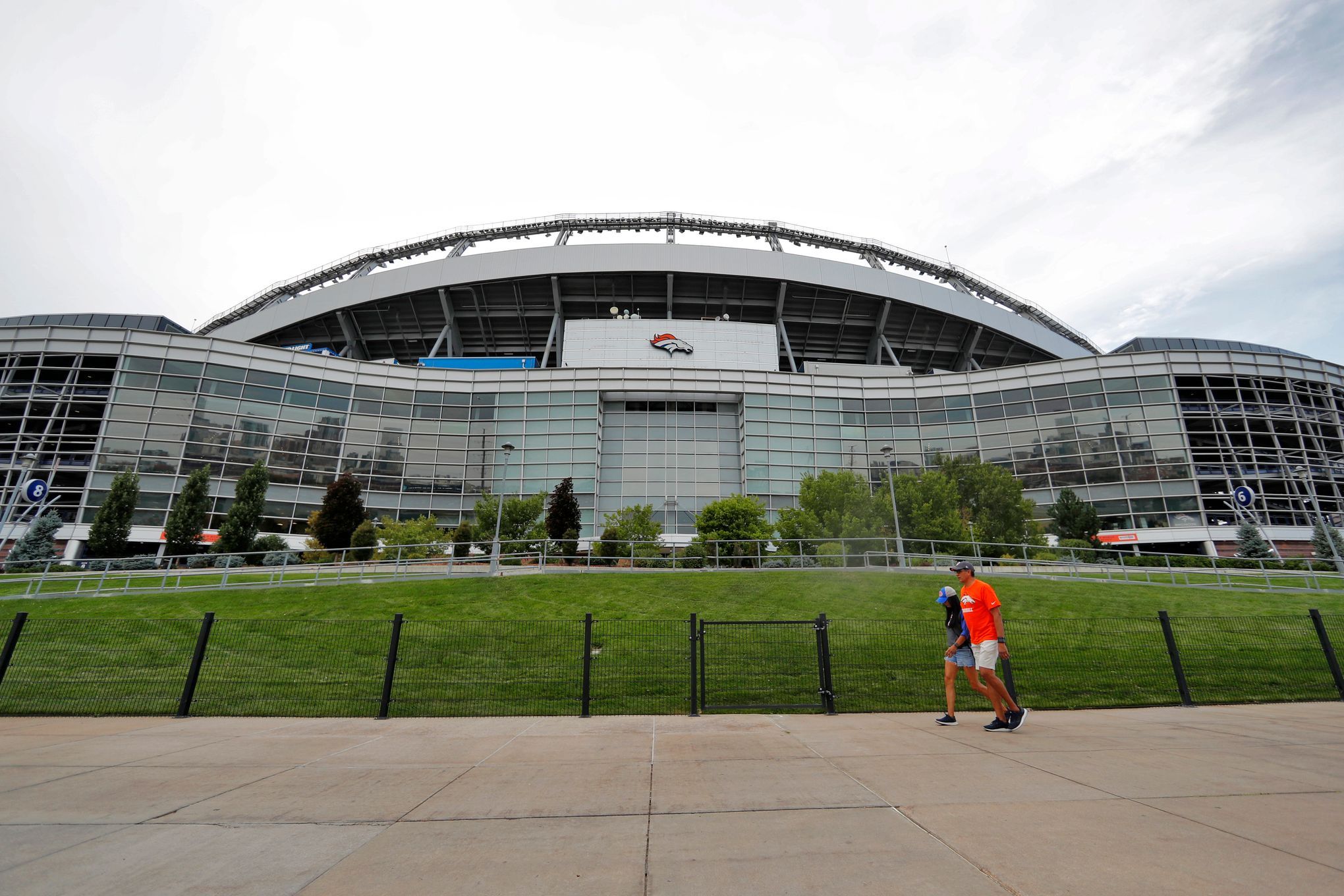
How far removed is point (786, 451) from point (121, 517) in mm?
40531

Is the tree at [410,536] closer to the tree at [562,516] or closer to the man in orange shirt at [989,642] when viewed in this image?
the tree at [562,516]

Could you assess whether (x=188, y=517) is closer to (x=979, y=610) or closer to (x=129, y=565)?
Answer: (x=129, y=565)

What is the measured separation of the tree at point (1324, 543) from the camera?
3594 cm

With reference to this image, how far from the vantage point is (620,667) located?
11477mm

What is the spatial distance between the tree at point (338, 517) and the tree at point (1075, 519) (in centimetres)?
4151

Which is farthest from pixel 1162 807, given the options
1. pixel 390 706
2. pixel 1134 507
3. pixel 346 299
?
pixel 346 299

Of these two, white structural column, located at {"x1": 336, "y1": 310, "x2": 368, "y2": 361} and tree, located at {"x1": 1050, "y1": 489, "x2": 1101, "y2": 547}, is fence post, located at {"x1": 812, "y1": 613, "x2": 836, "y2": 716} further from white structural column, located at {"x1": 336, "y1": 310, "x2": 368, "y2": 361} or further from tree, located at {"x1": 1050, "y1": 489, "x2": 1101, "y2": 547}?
white structural column, located at {"x1": 336, "y1": 310, "x2": 368, "y2": 361}

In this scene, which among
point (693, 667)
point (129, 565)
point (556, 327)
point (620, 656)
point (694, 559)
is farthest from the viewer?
point (556, 327)

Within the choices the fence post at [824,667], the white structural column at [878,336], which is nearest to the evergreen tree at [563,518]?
the fence post at [824,667]

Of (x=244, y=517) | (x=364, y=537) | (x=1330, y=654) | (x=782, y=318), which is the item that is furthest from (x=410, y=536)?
(x=782, y=318)

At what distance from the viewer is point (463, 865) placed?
3385 millimetres

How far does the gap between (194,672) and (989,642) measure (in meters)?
11.5

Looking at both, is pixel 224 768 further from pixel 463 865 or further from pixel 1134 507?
pixel 1134 507

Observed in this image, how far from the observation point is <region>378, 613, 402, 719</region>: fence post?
9.02 meters
